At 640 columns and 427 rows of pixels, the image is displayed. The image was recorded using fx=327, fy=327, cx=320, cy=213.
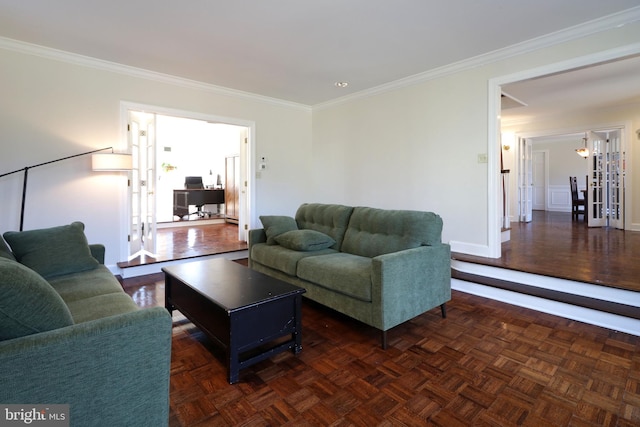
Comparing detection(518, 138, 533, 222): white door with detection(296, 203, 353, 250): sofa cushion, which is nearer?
detection(296, 203, 353, 250): sofa cushion

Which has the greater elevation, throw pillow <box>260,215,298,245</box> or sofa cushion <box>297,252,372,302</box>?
throw pillow <box>260,215,298,245</box>

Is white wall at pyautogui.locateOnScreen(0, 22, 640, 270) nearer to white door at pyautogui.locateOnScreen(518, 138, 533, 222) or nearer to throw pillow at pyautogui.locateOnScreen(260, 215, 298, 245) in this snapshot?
throw pillow at pyautogui.locateOnScreen(260, 215, 298, 245)

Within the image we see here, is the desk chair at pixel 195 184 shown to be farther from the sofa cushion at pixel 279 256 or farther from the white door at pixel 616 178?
the white door at pixel 616 178

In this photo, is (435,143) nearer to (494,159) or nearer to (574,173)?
(494,159)

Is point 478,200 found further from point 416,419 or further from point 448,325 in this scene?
point 416,419

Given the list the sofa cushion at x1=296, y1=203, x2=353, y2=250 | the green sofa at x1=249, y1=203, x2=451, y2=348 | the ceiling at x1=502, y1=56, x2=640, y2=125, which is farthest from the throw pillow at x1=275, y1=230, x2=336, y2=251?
the ceiling at x1=502, y1=56, x2=640, y2=125

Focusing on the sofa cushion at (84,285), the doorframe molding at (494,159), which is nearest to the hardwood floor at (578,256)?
the doorframe molding at (494,159)

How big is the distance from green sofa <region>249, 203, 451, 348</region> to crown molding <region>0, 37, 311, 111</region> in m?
2.35

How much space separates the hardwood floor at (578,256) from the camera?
305cm

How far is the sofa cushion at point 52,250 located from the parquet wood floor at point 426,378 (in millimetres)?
916

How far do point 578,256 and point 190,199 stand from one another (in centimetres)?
808

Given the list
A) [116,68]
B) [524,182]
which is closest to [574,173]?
[524,182]

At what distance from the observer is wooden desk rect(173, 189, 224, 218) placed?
28.3 feet

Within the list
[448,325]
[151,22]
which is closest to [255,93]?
[151,22]
